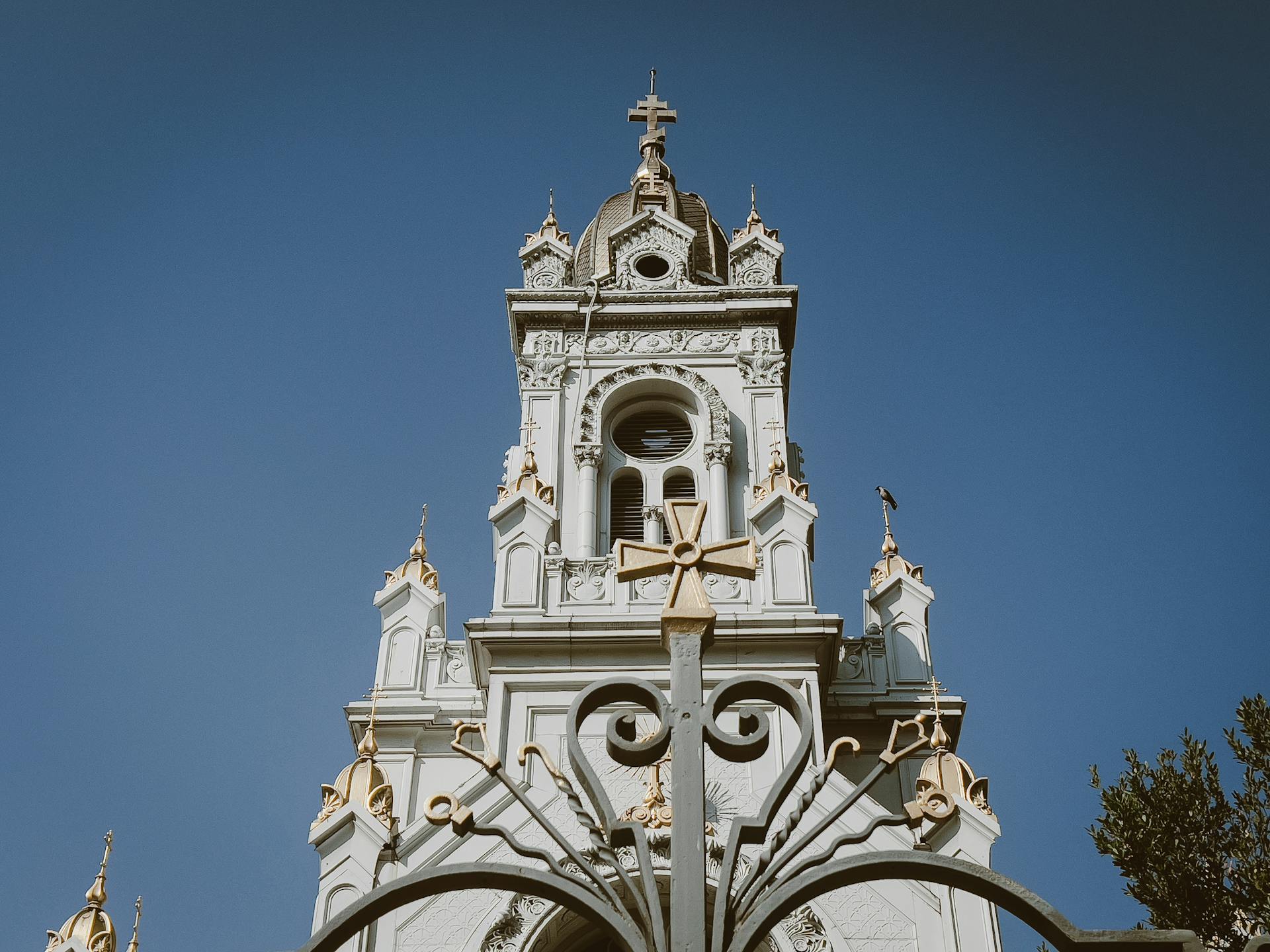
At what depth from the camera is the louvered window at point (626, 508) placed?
2417 centimetres

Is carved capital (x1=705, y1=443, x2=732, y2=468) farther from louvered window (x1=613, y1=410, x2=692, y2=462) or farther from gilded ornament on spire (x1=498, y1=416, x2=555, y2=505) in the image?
gilded ornament on spire (x1=498, y1=416, x2=555, y2=505)

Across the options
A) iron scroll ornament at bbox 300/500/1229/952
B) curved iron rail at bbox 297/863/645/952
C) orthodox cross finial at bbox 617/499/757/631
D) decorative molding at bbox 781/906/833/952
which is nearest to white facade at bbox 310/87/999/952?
decorative molding at bbox 781/906/833/952

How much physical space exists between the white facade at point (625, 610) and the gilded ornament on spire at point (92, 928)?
2754 mm

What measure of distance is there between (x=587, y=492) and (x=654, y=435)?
239 centimetres

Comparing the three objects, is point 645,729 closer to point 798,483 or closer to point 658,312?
point 798,483

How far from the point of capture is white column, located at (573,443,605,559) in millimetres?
23375

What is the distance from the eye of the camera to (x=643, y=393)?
26141 millimetres

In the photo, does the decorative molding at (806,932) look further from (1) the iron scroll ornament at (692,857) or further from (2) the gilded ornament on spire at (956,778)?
(1) the iron scroll ornament at (692,857)

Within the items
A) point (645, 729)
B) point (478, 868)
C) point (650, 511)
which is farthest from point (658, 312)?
point (478, 868)

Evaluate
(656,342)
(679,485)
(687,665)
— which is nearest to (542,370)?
(656,342)

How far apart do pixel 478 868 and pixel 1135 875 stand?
400 inches

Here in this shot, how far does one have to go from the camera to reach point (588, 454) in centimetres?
2458

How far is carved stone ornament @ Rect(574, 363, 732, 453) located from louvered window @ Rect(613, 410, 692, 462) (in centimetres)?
69

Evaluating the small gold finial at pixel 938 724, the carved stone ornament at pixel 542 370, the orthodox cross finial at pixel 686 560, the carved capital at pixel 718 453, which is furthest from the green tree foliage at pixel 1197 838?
the carved stone ornament at pixel 542 370
